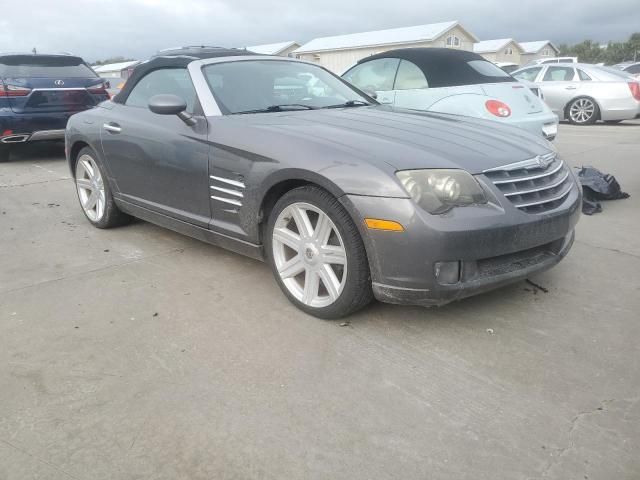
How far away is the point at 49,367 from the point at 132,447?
804 millimetres

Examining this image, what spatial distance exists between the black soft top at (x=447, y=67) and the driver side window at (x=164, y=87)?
3.45 meters

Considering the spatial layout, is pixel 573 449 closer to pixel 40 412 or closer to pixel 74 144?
pixel 40 412

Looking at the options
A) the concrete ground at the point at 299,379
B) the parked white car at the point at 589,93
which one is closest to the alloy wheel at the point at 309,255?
the concrete ground at the point at 299,379

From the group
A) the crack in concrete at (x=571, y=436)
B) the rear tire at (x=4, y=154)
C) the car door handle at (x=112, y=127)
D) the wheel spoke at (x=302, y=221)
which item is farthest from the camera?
A: the rear tire at (x=4, y=154)

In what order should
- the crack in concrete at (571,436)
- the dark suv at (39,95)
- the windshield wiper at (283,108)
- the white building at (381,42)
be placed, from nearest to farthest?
the crack in concrete at (571,436)
the windshield wiper at (283,108)
the dark suv at (39,95)
the white building at (381,42)

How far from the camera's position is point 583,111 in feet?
40.7

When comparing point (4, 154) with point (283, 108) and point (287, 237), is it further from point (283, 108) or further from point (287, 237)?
point (287, 237)

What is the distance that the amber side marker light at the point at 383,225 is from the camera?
8.41 ft

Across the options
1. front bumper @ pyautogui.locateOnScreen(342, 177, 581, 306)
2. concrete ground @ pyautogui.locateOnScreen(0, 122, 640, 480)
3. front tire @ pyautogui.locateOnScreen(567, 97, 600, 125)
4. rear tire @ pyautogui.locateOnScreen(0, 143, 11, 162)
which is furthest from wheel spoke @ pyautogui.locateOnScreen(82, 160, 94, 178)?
front tire @ pyautogui.locateOnScreen(567, 97, 600, 125)

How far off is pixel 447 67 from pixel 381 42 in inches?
1538

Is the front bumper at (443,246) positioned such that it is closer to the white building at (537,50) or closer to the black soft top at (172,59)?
the black soft top at (172,59)

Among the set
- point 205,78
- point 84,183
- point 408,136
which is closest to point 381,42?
point 84,183

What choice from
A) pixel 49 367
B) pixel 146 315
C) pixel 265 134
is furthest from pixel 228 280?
pixel 49 367

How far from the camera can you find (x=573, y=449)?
6.53 ft
